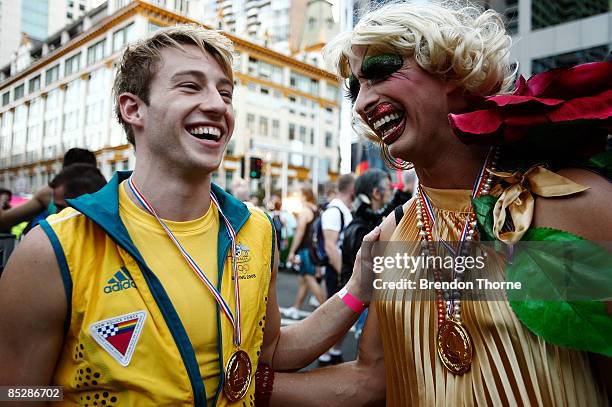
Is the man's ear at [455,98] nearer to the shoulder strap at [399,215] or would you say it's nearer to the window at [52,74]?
the shoulder strap at [399,215]

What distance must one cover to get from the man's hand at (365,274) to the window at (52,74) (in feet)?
10.8

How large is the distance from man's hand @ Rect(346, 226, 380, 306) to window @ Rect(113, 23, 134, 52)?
72.6 inches

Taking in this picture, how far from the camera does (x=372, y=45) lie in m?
1.63

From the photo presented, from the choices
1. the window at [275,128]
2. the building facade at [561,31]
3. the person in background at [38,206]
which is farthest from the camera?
the window at [275,128]

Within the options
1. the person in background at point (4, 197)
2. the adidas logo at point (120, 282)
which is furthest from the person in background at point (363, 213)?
the person in background at point (4, 197)

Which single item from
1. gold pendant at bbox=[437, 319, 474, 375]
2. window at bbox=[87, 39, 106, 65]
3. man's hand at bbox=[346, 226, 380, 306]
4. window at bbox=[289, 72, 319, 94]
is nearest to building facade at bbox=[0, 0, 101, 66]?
window at bbox=[87, 39, 106, 65]

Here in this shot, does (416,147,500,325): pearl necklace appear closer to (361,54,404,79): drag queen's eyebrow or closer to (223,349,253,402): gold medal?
(361,54,404,79): drag queen's eyebrow

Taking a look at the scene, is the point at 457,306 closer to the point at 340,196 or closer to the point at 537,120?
the point at 537,120

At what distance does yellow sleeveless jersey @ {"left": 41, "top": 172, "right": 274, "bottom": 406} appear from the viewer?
1328mm

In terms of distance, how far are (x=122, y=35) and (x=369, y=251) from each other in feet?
8.43

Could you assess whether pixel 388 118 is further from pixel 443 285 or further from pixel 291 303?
pixel 291 303

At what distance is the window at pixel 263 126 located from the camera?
1639 inches

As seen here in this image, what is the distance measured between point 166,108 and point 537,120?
1177 mm

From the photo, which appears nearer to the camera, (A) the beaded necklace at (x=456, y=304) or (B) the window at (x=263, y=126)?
(A) the beaded necklace at (x=456, y=304)
